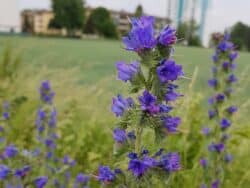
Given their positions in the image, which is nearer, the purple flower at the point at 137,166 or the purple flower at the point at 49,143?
the purple flower at the point at 137,166

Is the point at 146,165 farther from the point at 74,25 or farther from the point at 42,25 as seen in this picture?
the point at 42,25

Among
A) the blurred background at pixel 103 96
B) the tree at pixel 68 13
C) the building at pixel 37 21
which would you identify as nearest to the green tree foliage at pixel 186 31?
the blurred background at pixel 103 96

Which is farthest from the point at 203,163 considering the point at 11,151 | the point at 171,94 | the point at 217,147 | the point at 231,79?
the point at 171,94

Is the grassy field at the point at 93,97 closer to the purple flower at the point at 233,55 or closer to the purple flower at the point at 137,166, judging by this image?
the purple flower at the point at 233,55

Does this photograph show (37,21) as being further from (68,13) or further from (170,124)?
(170,124)

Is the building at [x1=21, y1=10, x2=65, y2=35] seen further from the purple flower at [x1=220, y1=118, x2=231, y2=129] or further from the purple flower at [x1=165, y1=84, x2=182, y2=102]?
the purple flower at [x1=165, y1=84, x2=182, y2=102]

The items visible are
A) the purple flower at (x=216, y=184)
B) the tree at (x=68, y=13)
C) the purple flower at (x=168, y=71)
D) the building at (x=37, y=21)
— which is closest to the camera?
the purple flower at (x=168, y=71)

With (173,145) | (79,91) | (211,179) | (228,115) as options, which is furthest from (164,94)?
(79,91)
